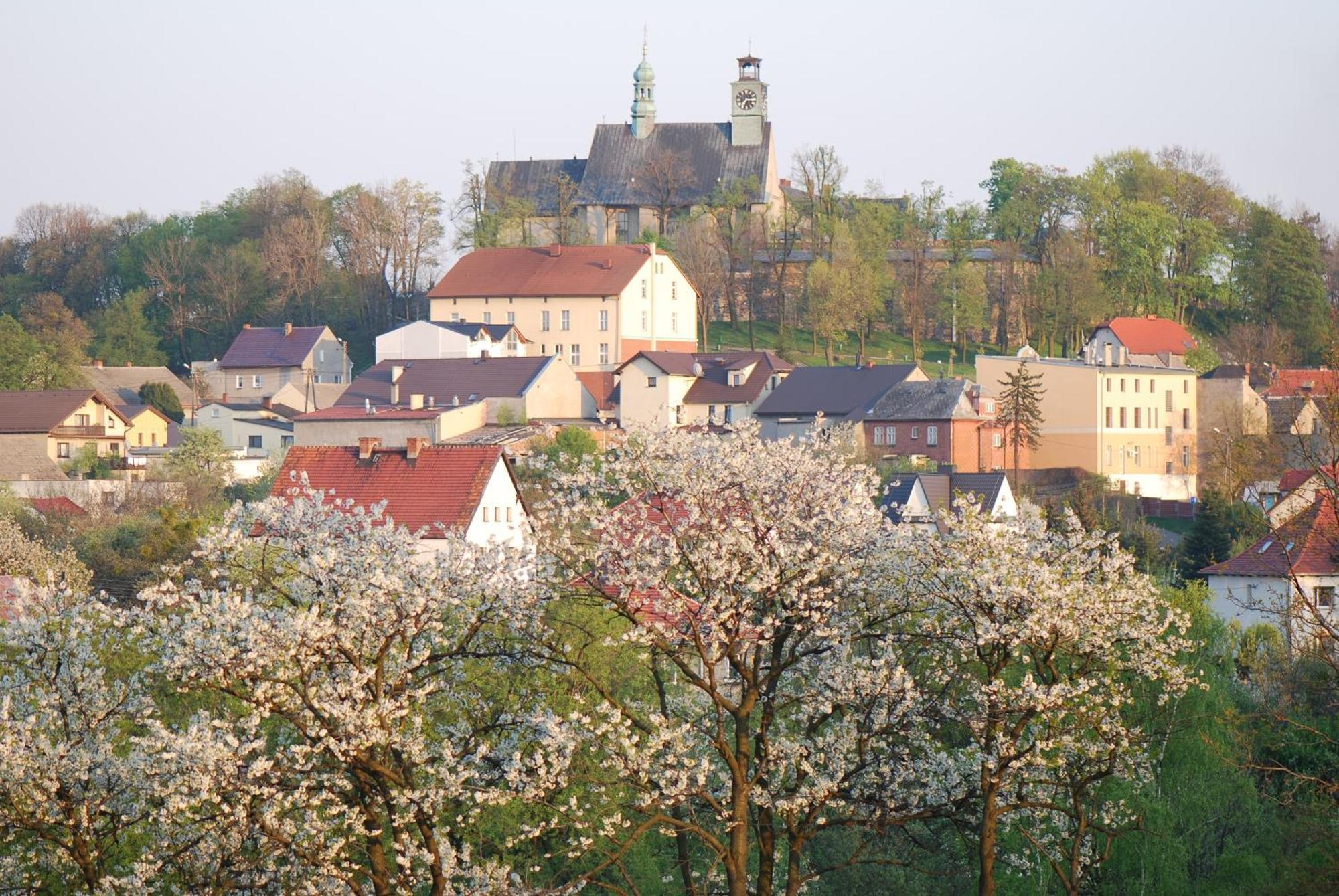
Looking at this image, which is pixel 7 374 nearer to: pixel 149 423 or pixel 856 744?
pixel 149 423

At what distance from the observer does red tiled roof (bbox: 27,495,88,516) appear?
180ft

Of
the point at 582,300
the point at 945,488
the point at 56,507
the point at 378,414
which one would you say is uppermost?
the point at 582,300

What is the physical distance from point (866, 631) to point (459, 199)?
84.8m

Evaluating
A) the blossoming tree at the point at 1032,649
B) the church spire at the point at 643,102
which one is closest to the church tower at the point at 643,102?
the church spire at the point at 643,102

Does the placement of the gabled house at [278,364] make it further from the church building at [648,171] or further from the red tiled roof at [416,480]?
the red tiled roof at [416,480]

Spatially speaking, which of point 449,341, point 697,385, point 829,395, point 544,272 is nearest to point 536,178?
point 544,272

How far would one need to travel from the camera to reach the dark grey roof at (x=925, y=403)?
67.4 metres

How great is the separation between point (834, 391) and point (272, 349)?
29.4 meters

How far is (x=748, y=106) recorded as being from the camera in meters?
103

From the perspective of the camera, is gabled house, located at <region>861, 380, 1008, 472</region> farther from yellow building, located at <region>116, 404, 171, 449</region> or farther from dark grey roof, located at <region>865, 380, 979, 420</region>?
yellow building, located at <region>116, 404, 171, 449</region>

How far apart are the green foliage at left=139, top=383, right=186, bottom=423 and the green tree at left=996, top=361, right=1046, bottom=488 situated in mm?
35891

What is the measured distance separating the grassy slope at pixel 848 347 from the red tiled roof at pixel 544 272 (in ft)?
23.2

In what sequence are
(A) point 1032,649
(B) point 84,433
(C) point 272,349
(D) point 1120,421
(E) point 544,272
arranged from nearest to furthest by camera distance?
1. (A) point 1032,649
2. (D) point 1120,421
3. (B) point 84,433
4. (E) point 544,272
5. (C) point 272,349

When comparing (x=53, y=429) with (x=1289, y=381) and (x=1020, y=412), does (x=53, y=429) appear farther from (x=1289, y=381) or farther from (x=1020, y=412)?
(x=1289, y=381)
